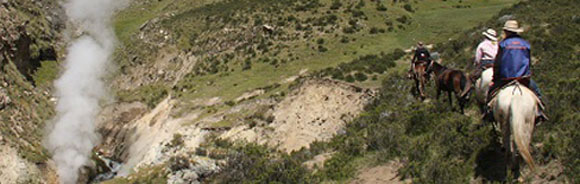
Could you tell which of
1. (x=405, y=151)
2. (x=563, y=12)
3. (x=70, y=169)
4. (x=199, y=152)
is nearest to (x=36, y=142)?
(x=70, y=169)

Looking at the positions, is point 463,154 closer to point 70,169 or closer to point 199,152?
point 199,152

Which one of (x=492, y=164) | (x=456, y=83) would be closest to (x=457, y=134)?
(x=492, y=164)

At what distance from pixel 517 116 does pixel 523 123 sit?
0.48 feet

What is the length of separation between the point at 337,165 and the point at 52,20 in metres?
50.1

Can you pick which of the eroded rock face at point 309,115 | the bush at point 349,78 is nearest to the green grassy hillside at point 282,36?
the bush at point 349,78

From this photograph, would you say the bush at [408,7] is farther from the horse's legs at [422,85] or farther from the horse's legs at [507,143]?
the horse's legs at [507,143]

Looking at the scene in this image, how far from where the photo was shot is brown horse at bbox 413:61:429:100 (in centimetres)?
1683

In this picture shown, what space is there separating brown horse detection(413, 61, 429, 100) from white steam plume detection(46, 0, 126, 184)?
21.6 metres

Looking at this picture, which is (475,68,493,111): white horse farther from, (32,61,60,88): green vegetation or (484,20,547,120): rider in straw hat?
(32,61,60,88): green vegetation

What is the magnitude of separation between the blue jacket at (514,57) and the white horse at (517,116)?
0.74ft

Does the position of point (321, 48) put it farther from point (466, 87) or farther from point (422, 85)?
point (466, 87)

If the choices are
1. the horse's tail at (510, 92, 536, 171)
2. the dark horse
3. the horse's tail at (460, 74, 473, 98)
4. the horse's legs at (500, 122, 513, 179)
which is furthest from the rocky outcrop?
the horse's tail at (510, 92, 536, 171)

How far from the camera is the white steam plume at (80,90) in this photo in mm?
30812

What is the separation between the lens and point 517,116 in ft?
26.1
